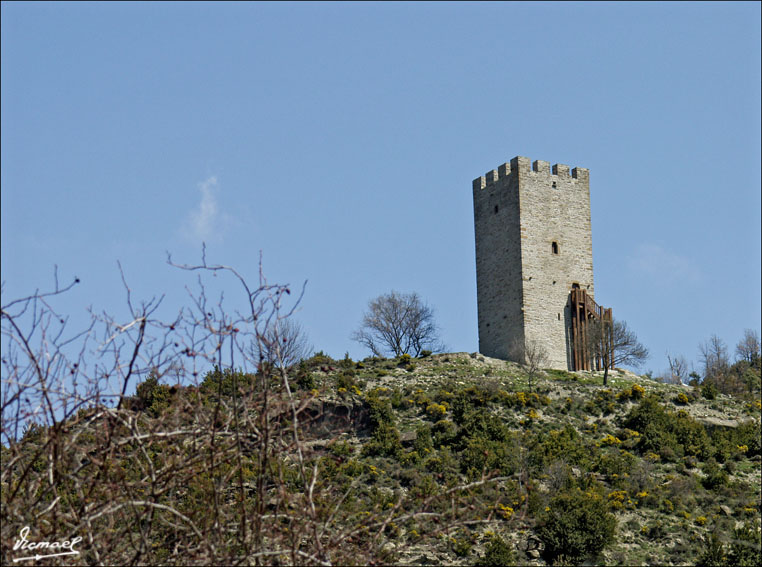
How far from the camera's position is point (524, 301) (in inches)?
1470

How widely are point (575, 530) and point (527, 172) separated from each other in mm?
17896

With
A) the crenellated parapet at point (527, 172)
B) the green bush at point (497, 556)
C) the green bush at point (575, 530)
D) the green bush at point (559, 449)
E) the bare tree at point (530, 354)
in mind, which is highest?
the crenellated parapet at point (527, 172)

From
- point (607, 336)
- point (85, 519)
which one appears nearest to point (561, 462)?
point (607, 336)

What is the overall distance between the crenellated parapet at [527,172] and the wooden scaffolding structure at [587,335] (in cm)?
475

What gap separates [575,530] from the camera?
24.5 m

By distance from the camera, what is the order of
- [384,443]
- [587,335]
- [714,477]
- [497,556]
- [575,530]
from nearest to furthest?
[497,556] → [575,530] → [714,477] → [384,443] → [587,335]

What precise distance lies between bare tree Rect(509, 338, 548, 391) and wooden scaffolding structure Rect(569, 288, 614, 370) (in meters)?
1.74

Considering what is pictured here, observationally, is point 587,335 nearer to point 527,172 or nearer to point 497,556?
point 527,172

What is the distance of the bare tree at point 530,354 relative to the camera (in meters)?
36.5

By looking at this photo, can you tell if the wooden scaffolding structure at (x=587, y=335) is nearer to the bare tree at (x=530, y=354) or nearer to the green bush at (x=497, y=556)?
the bare tree at (x=530, y=354)

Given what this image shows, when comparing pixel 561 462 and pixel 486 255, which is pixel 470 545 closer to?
pixel 561 462

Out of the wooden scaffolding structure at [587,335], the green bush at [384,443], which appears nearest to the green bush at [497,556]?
the green bush at [384,443]

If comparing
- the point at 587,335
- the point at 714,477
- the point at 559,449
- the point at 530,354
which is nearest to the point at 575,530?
the point at 559,449

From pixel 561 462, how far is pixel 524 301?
908 cm
